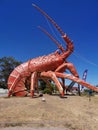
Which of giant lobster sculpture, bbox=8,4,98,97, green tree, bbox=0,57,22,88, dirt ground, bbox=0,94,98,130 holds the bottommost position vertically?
dirt ground, bbox=0,94,98,130

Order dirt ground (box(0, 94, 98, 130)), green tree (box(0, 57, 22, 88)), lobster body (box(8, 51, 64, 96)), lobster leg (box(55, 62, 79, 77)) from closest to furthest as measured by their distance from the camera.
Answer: dirt ground (box(0, 94, 98, 130))
lobster leg (box(55, 62, 79, 77))
lobster body (box(8, 51, 64, 96))
green tree (box(0, 57, 22, 88))

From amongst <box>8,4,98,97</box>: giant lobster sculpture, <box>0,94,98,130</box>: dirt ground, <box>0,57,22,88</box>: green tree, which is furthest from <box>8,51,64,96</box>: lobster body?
<box>0,57,22,88</box>: green tree

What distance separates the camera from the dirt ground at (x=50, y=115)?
12938 millimetres

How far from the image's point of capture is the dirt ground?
1294cm

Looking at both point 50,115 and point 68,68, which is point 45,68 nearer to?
point 68,68

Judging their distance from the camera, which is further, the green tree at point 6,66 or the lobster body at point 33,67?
the green tree at point 6,66

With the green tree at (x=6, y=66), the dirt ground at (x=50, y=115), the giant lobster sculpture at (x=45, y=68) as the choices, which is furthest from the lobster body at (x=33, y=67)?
the green tree at (x=6, y=66)

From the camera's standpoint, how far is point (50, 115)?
14953 millimetres

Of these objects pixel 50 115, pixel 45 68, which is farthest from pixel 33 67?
pixel 50 115

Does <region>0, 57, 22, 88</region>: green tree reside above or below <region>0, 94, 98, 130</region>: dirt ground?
above

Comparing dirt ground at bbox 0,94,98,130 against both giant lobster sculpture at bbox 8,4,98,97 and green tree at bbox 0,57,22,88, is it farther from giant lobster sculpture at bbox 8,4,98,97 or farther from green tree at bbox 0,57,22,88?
green tree at bbox 0,57,22,88

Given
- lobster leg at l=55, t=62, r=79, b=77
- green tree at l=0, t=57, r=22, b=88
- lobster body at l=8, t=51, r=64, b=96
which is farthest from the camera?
green tree at l=0, t=57, r=22, b=88

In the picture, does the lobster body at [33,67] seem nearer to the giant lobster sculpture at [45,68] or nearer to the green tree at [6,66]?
the giant lobster sculpture at [45,68]

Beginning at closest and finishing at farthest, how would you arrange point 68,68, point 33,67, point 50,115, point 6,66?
point 50,115, point 68,68, point 33,67, point 6,66
